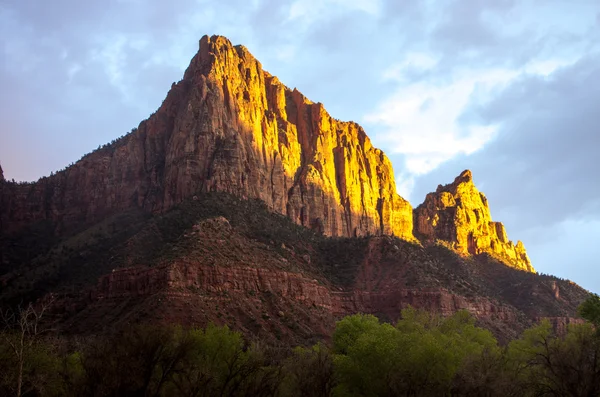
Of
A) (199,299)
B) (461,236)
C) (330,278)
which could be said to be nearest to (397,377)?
(199,299)

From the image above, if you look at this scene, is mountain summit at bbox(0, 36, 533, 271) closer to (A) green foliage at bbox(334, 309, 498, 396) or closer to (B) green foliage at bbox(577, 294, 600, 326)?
(B) green foliage at bbox(577, 294, 600, 326)

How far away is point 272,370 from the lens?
5122cm

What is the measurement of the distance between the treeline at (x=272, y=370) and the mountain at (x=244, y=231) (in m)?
30.2

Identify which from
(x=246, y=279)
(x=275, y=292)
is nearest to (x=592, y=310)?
(x=275, y=292)

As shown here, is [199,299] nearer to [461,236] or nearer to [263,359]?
[263,359]

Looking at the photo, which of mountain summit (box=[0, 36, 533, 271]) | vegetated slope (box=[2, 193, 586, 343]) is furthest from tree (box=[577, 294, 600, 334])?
mountain summit (box=[0, 36, 533, 271])

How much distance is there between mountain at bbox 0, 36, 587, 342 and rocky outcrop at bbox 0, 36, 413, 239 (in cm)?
39

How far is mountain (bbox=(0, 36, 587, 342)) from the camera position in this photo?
3866 inches

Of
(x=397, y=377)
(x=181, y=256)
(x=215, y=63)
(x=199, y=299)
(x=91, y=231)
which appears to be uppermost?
(x=215, y=63)

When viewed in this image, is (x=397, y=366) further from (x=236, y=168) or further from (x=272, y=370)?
(x=236, y=168)

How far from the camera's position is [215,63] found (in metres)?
150

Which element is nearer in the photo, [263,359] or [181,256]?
[263,359]

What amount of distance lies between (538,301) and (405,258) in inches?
1496

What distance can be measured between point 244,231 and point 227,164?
760 inches
